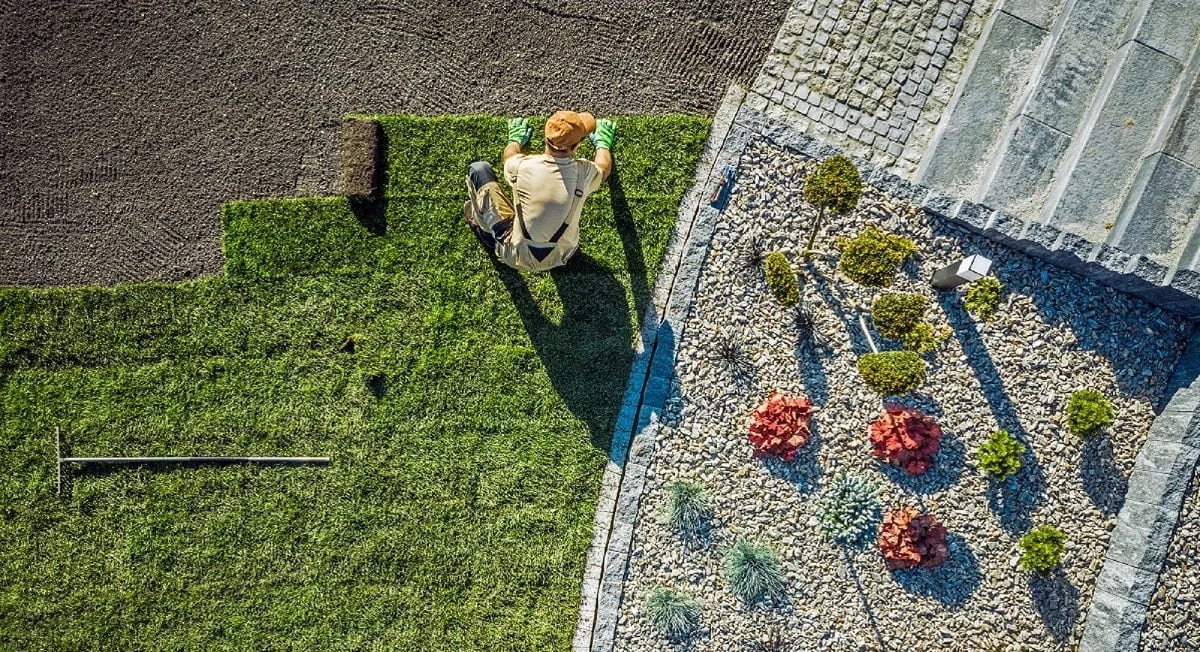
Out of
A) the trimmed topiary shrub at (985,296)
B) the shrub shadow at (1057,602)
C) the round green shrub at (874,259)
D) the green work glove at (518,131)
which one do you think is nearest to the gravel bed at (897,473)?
the shrub shadow at (1057,602)

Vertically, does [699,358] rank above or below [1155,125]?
below

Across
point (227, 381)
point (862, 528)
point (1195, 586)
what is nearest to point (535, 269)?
point (227, 381)

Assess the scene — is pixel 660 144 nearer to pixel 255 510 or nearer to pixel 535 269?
pixel 535 269

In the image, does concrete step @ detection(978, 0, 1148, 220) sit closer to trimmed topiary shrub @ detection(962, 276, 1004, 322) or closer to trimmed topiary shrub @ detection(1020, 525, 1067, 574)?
trimmed topiary shrub @ detection(962, 276, 1004, 322)

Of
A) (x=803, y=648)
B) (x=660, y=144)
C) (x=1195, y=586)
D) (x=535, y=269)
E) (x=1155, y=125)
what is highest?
(x=1155, y=125)

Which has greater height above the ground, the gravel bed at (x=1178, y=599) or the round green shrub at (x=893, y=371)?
the round green shrub at (x=893, y=371)

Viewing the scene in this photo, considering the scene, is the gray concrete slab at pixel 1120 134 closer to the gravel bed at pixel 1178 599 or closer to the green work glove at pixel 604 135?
the gravel bed at pixel 1178 599

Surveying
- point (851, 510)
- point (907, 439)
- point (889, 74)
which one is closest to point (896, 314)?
point (907, 439)

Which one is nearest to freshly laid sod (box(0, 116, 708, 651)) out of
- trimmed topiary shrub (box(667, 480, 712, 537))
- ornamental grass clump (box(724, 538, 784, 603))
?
trimmed topiary shrub (box(667, 480, 712, 537))
